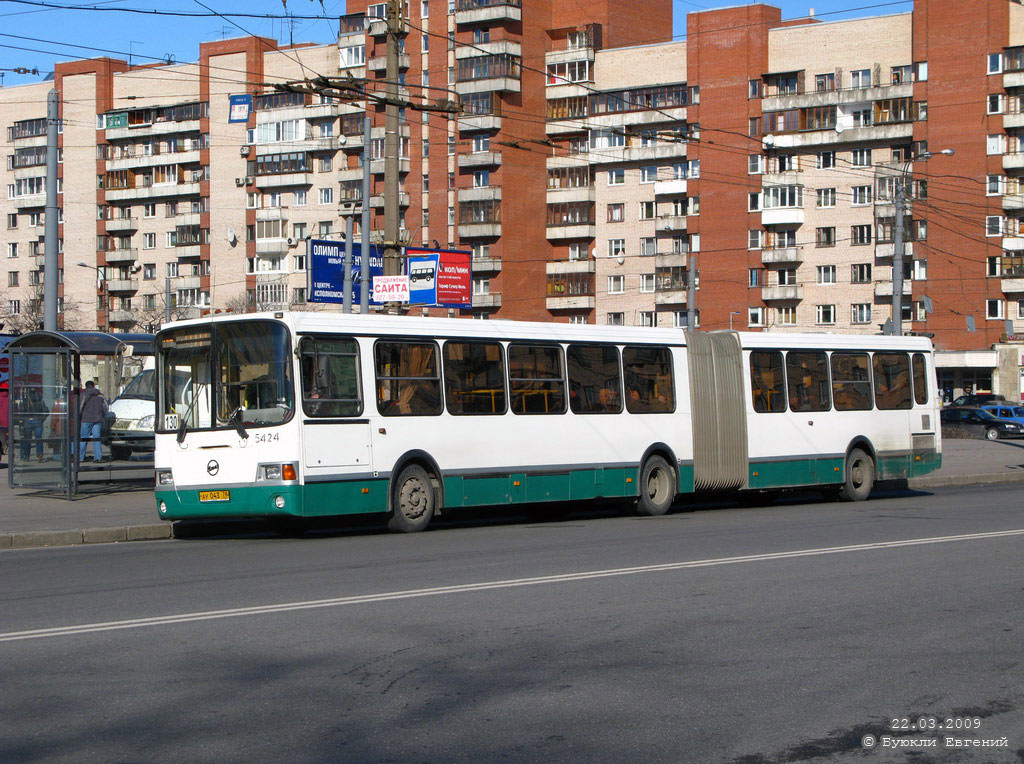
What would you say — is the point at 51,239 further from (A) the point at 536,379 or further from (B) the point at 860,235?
(B) the point at 860,235

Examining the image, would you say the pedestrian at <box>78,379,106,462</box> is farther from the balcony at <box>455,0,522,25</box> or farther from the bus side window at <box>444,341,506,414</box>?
the balcony at <box>455,0,522,25</box>

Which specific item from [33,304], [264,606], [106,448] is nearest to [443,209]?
[33,304]

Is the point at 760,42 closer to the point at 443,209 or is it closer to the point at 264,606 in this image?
the point at 443,209

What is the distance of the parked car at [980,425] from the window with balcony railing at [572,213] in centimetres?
3209

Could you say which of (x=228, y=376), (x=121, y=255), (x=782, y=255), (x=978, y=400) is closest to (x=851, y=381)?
(x=228, y=376)

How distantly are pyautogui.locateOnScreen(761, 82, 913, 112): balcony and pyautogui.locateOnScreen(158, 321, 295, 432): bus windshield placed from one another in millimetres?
64897

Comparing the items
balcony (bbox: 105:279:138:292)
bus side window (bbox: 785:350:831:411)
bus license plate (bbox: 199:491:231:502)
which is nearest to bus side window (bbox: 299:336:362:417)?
bus license plate (bbox: 199:491:231:502)

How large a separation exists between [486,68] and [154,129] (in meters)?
24.9

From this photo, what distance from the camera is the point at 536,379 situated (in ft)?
60.3

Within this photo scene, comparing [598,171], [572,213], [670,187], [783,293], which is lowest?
[783,293]

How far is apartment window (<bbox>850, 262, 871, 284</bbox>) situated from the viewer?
76812 millimetres

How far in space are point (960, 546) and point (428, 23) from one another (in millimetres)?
76520

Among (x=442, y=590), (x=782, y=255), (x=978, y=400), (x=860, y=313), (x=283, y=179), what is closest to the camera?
(x=442, y=590)

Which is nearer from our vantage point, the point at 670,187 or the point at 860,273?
the point at 860,273
